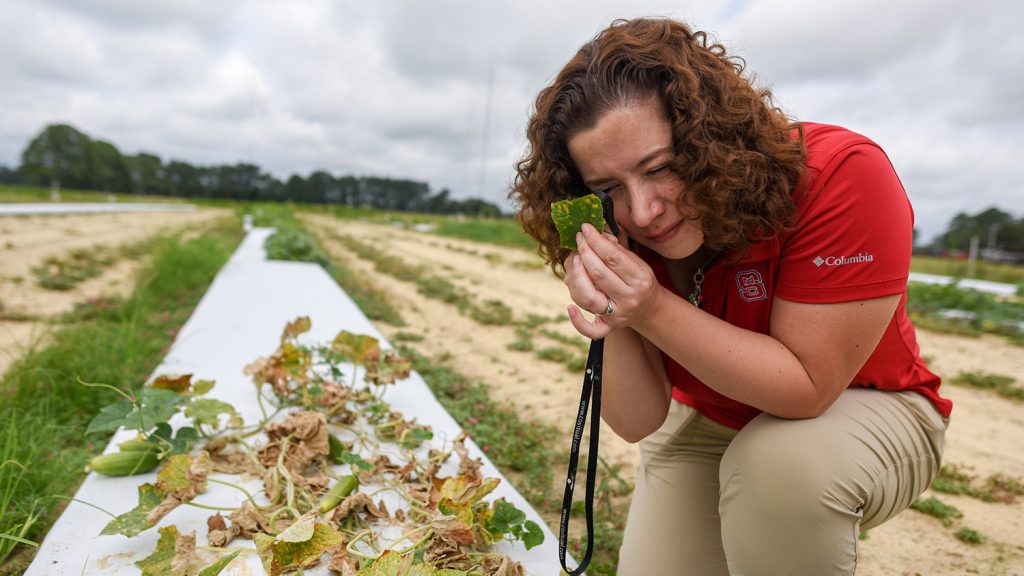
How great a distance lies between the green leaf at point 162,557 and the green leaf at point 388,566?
1.41 ft

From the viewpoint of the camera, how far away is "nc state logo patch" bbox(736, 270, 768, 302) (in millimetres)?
1209

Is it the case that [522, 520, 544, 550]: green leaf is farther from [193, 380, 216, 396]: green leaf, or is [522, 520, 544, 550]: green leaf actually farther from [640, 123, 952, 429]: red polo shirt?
[193, 380, 216, 396]: green leaf

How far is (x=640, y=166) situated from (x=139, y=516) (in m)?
1.31

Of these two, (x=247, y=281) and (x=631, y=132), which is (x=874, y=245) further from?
(x=247, y=281)

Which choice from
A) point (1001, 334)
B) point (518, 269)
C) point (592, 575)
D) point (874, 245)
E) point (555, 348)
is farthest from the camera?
point (518, 269)

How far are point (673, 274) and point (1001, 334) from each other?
21.2 ft

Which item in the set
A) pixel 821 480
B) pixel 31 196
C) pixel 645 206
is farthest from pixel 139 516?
pixel 31 196

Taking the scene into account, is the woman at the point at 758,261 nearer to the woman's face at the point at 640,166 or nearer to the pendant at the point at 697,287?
the woman's face at the point at 640,166

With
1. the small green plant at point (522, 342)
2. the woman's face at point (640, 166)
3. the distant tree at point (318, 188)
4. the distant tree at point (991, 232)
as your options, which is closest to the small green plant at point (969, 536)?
the woman's face at point (640, 166)

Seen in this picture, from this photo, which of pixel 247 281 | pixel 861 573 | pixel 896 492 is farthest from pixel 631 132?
pixel 247 281

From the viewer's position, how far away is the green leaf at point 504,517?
1365 millimetres

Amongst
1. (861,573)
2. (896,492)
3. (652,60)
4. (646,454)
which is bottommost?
(861,573)

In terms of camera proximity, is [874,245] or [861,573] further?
[861,573]

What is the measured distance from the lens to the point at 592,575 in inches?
66.0
